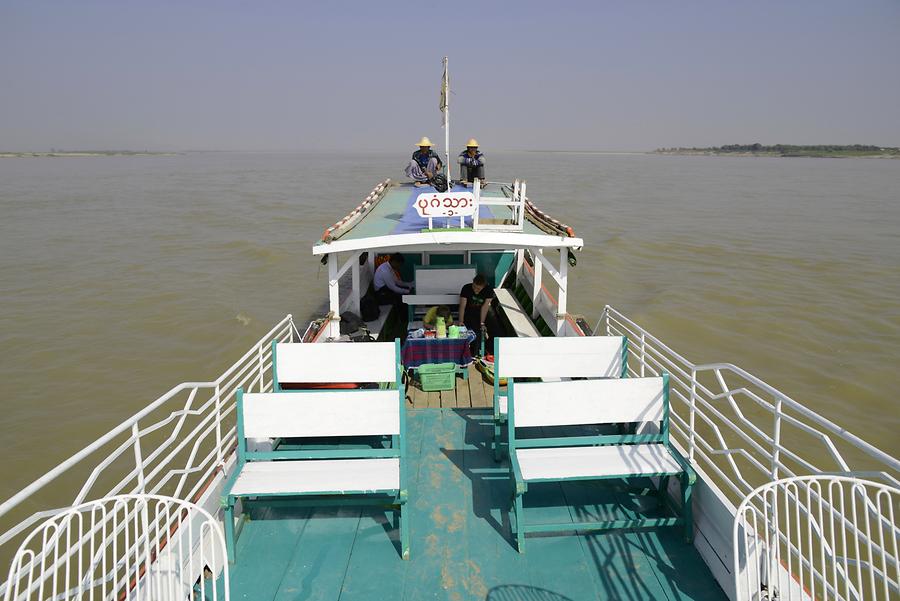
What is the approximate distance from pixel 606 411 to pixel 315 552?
2400 millimetres

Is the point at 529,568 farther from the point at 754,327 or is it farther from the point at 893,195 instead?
the point at 893,195

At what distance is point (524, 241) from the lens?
22.7 feet

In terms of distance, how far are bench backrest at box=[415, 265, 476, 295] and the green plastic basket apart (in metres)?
2.25

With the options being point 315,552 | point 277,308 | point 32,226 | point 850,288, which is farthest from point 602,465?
point 32,226

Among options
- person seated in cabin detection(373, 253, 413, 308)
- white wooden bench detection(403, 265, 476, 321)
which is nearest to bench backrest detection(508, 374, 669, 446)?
white wooden bench detection(403, 265, 476, 321)

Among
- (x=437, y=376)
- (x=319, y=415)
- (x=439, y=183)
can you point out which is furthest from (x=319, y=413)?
(x=439, y=183)

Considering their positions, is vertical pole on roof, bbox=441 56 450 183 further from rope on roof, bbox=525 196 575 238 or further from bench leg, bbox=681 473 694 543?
bench leg, bbox=681 473 694 543

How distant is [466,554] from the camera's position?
4.22 meters

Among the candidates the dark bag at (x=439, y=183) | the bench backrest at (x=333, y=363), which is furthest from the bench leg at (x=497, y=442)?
the dark bag at (x=439, y=183)

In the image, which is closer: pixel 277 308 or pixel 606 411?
pixel 606 411

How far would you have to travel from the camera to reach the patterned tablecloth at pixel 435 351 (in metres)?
6.93

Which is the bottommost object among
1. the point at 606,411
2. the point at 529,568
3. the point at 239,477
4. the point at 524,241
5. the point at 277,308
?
the point at 277,308

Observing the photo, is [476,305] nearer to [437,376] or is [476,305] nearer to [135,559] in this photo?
[437,376]

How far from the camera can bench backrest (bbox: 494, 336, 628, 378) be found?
18.6ft
